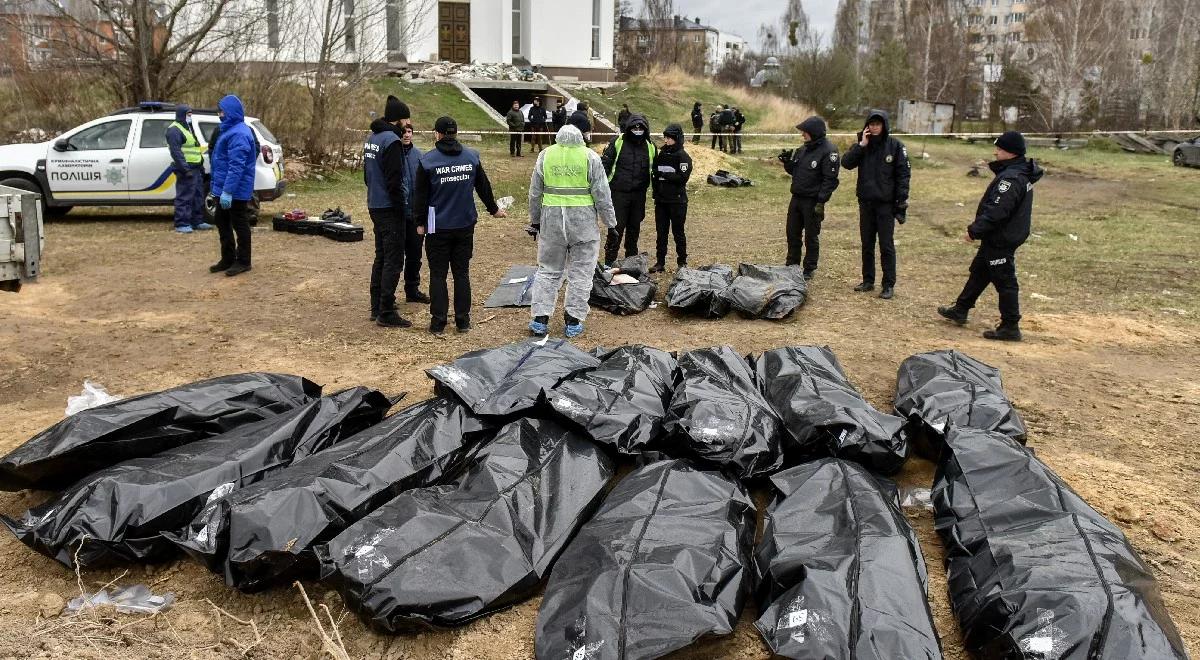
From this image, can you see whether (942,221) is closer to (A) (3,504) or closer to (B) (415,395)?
(B) (415,395)

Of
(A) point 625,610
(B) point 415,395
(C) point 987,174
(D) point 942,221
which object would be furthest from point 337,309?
(C) point 987,174

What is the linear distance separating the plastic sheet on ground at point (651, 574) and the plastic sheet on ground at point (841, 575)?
16 centimetres

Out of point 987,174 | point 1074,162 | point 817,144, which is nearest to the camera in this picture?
point 817,144

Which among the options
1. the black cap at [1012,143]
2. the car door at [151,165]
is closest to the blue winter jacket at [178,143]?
the car door at [151,165]

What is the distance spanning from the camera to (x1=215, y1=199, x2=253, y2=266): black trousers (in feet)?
27.1

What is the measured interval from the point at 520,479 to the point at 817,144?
6.07 m

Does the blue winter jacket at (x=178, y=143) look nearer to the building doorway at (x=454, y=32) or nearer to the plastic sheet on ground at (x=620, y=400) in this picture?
the plastic sheet on ground at (x=620, y=400)

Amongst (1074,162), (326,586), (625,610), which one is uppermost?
(1074,162)

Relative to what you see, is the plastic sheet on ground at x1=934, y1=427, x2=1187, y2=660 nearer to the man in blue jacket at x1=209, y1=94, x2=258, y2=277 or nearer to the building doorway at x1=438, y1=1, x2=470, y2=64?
the man in blue jacket at x1=209, y1=94, x2=258, y2=277

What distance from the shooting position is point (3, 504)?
3.93 metres

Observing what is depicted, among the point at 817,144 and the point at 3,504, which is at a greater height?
the point at 817,144

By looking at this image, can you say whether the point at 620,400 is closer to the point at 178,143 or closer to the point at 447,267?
the point at 447,267

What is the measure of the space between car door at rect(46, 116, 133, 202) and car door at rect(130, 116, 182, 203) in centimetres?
11

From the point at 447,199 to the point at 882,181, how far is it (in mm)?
4159
